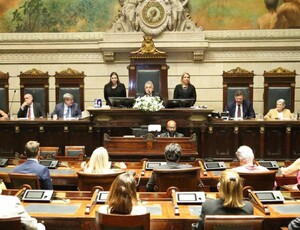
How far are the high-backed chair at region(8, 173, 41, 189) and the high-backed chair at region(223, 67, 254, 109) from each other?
759 centimetres

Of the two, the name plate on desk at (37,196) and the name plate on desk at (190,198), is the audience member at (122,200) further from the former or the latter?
the name plate on desk at (37,196)

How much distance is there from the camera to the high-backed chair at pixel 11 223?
3.08 m

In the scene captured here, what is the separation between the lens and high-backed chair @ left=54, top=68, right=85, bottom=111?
1152 centimetres

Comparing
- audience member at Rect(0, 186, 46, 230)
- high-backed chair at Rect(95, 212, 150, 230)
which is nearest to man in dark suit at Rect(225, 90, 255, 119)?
high-backed chair at Rect(95, 212, 150, 230)

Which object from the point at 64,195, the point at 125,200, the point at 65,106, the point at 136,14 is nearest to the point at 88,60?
the point at 136,14

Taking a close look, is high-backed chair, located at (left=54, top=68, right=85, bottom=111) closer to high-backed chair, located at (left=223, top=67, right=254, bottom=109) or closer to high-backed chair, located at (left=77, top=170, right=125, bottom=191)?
high-backed chair, located at (left=223, top=67, right=254, bottom=109)

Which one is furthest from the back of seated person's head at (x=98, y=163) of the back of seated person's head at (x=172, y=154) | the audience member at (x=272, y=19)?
the audience member at (x=272, y=19)

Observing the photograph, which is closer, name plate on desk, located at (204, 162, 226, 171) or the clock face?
name plate on desk, located at (204, 162, 226, 171)

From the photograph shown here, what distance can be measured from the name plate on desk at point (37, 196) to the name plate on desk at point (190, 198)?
1157 mm

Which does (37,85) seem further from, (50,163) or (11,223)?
(11,223)

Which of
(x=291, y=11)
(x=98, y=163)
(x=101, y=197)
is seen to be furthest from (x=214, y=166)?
(x=291, y=11)

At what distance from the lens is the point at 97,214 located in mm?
3150

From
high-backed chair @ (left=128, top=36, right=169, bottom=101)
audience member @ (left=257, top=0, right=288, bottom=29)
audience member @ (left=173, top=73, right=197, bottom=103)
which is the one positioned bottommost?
audience member @ (left=173, top=73, right=197, bottom=103)

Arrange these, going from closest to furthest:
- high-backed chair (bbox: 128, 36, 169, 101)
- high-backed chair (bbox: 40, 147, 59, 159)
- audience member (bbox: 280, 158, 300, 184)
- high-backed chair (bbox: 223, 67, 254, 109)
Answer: audience member (bbox: 280, 158, 300, 184) < high-backed chair (bbox: 40, 147, 59, 159) < high-backed chair (bbox: 128, 36, 169, 101) < high-backed chair (bbox: 223, 67, 254, 109)
